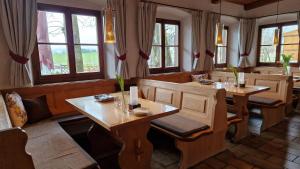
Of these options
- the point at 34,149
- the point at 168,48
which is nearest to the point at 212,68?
the point at 168,48

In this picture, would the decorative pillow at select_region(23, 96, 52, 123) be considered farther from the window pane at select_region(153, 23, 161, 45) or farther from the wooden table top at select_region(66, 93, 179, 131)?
the window pane at select_region(153, 23, 161, 45)

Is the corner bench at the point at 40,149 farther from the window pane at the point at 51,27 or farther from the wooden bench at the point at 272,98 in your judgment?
the wooden bench at the point at 272,98

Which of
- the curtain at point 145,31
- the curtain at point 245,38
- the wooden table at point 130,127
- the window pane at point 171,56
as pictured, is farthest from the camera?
the curtain at point 245,38

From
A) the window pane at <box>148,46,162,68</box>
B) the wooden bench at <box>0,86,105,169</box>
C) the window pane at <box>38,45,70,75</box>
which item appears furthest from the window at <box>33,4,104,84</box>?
the window pane at <box>148,46,162,68</box>

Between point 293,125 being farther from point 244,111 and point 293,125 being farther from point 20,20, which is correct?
point 20,20

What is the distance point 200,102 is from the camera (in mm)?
2436

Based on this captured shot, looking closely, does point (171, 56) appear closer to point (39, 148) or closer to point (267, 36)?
point (267, 36)

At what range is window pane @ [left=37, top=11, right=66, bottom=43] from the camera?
3.03m

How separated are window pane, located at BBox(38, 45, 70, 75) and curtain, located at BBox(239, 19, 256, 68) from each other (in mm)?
4853

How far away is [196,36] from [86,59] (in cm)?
259

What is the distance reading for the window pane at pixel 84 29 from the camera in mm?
3355

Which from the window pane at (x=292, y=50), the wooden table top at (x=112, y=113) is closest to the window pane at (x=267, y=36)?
the window pane at (x=292, y=50)

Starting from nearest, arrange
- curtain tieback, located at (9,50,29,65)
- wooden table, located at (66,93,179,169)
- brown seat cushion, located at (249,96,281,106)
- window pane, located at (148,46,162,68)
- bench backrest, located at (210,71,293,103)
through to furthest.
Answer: wooden table, located at (66,93,179,169) → curtain tieback, located at (9,50,29,65) → brown seat cushion, located at (249,96,281,106) → bench backrest, located at (210,71,293,103) → window pane, located at (148,46,162,68)

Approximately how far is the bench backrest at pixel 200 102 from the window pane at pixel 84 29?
163 cm
